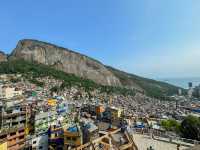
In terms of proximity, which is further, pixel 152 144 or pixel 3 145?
pixel 3 145

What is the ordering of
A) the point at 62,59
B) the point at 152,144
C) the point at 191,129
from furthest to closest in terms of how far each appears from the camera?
the point at 62,59 → the point at 191,129 → the point at 152,144

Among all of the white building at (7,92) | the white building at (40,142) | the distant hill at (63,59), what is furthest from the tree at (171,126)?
the distant hill at (63,59)

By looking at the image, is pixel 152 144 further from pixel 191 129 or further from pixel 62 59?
pixel 62 59

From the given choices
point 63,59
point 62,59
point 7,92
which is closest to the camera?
point 7,92

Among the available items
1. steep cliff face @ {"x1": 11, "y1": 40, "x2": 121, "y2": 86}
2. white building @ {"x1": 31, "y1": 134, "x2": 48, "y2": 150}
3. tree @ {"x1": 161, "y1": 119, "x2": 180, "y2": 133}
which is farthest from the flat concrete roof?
steep cliff face @ {"x1": 11, "y1": 40, "x2": 121, "y2": 86}

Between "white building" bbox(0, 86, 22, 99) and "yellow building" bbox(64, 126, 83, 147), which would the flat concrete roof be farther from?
"white building" bbox(0, 86, 22, 99)

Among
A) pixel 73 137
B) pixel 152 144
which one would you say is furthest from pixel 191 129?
pixel 73 137

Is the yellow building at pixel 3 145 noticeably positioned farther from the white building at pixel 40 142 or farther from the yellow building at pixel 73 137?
the yellow building at pixel 73 137

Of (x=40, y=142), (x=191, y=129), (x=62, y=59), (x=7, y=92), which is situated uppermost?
(x=62, y=59)

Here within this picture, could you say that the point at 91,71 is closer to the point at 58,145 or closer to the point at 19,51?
the point at 19,51
